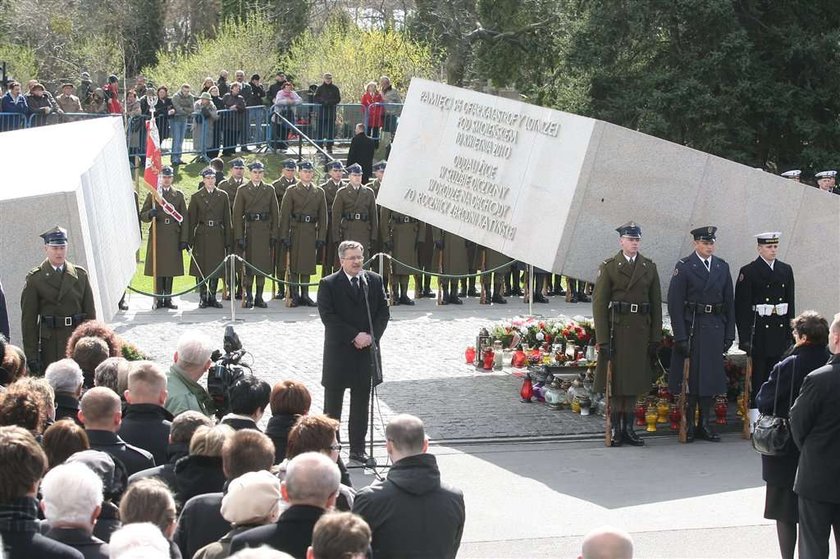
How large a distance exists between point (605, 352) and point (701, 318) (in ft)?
3.07

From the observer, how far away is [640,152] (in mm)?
12703

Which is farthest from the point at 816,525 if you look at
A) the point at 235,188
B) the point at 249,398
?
the point at 235,188

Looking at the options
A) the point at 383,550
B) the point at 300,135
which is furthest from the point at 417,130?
the point at 300,135

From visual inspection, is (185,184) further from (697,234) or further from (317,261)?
(697,234)

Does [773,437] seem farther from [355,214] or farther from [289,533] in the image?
[355,214]

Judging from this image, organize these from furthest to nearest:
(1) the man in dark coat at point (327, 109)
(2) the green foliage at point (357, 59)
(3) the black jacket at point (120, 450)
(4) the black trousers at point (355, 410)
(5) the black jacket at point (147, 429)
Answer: (2) the green foliage at point (357, 59) → (1) the man in dark coat at point (327, 109) → (4) the black trousers at point (355, 410) → (5) the black jacket at point (147, 429) → (3) the black jacket at point (120, 450)

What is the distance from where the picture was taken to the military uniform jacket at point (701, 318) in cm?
1253

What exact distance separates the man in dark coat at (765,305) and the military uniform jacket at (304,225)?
799 cm

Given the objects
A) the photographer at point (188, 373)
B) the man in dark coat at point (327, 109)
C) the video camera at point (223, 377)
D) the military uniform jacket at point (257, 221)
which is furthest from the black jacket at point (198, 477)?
the man in dark coat at point (327, 109)

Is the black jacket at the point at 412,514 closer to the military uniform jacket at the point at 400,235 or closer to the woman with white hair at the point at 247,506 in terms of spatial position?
the woman with white hair at the point at 247,506

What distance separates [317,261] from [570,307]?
3.67 metres

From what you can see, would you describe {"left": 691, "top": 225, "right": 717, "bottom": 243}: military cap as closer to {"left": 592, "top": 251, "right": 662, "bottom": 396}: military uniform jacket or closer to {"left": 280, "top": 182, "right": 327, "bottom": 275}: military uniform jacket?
{"left": 592, "top": 251, "right": 662, "bottom": 396}: military uniform jacket

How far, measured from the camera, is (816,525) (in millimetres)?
8008

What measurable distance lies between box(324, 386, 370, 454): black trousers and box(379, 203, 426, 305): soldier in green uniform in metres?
7.99
